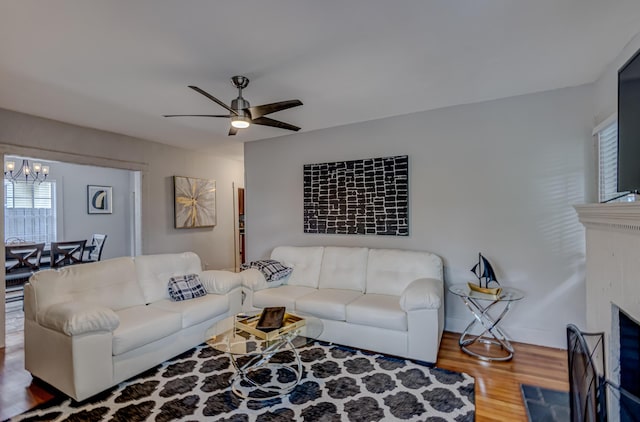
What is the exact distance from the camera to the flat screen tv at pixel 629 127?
1653mm

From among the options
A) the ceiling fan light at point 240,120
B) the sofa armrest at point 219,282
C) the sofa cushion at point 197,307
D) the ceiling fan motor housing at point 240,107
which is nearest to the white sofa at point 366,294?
the sofa armrest at point 219,282

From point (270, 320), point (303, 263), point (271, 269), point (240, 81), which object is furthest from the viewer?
point (303, 263)

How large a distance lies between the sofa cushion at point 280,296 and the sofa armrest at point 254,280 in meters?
0.07

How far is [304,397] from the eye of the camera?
234 centimetres

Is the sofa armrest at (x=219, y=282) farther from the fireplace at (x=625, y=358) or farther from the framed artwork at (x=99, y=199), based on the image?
Result: the framed artwork at (x=99, y=199)

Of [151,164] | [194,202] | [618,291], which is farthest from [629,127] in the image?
[194,202]

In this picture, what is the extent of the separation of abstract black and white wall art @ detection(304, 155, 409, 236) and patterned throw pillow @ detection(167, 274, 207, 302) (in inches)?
66.0

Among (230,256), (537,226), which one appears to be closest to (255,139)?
(230,256)

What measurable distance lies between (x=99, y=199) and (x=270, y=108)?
6.09m

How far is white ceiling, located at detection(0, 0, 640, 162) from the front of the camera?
1889 mm

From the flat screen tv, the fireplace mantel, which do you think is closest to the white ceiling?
the flat screen tv

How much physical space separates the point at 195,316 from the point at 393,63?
2.84 meters

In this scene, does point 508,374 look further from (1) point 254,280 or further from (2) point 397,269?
(1) point 254,280

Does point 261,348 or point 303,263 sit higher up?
point 303,263
